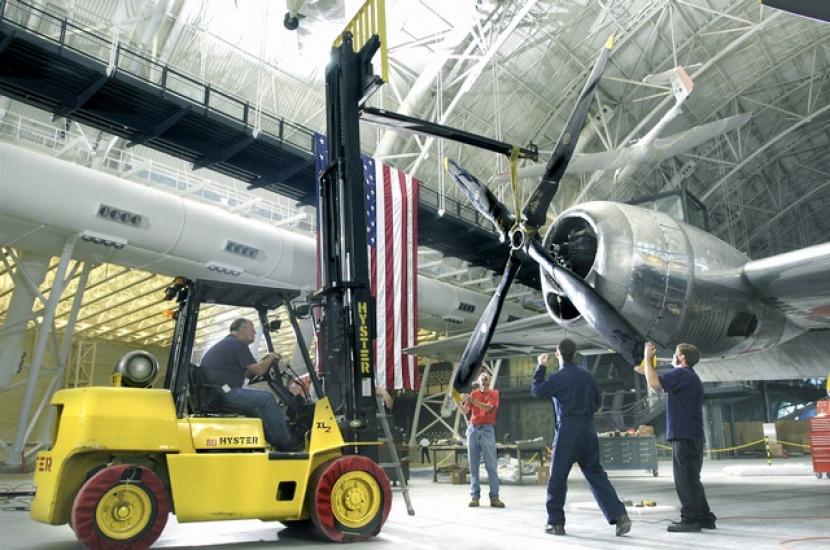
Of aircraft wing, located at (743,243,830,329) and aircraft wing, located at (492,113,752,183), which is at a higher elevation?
aircraft wing, located at (492,113,752,183)

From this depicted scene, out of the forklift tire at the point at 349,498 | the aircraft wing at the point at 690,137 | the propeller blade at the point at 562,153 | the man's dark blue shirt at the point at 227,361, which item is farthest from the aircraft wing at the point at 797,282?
the aircraft wing at the point at 690,137

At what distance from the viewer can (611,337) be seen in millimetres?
6207

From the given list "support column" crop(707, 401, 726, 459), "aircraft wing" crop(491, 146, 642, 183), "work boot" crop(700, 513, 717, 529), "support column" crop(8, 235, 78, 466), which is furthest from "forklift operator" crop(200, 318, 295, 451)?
"support column" crop(707, 401, 726, 459)

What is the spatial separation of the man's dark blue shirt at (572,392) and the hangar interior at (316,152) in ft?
3.96

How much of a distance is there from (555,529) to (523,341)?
200 inches

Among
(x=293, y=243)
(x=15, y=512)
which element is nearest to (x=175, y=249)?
(x=293, y=243)

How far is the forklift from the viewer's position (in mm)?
4668

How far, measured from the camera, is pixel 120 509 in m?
4.61

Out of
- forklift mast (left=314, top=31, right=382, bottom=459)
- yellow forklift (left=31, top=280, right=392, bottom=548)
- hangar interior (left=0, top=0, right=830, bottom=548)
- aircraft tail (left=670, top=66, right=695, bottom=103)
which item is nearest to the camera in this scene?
yellow forklift (left=31, top=280, right=392, bottom=548)

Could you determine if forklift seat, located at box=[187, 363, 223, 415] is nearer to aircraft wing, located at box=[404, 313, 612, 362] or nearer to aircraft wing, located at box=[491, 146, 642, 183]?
aircraft wing, located at box=[404, 313, 612, 362]

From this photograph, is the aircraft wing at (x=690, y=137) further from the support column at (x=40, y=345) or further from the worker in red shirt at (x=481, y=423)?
the support column at (x=40, y=345)

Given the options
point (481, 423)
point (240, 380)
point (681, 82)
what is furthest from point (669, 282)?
point (681, 82)

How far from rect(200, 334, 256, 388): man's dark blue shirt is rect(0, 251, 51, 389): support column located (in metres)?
10.8

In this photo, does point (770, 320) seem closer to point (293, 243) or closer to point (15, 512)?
point (15, 512)
